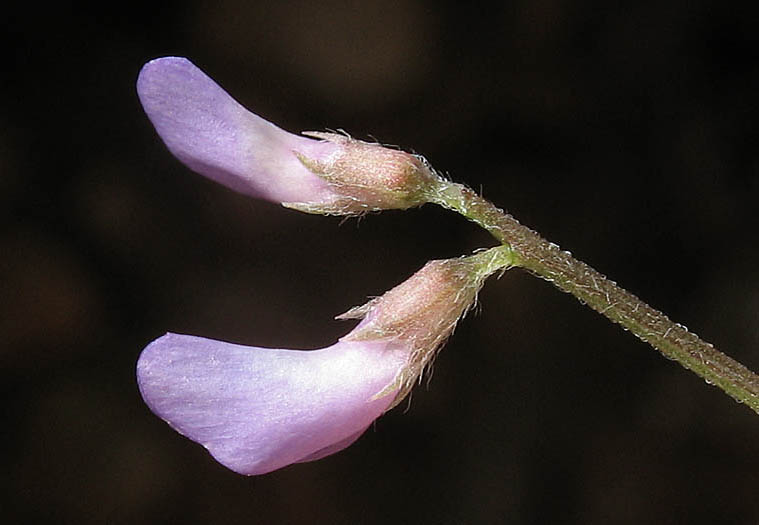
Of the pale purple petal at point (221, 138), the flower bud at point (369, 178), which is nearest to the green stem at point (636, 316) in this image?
the flower bud at point (369, 178)

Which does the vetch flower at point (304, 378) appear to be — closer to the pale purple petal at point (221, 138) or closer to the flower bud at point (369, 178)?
the flower bud at point (369, 178)

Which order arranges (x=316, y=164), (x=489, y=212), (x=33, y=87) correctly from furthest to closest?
(x=33, y=87), (x=316, y=164), (x=489, y=212)

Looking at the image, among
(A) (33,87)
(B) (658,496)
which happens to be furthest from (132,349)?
(B) (658,496)

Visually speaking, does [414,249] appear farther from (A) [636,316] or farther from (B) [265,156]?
(A) [636,316]

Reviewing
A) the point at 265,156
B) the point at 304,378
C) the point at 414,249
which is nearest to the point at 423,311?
the point at 304,378

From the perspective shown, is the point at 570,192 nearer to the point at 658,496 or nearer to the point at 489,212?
the point at 658,496

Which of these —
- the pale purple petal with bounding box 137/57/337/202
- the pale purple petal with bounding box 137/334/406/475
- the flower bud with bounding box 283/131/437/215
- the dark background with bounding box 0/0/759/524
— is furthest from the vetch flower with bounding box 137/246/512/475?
Result: the dark background with bounding box 0/0/759/524
